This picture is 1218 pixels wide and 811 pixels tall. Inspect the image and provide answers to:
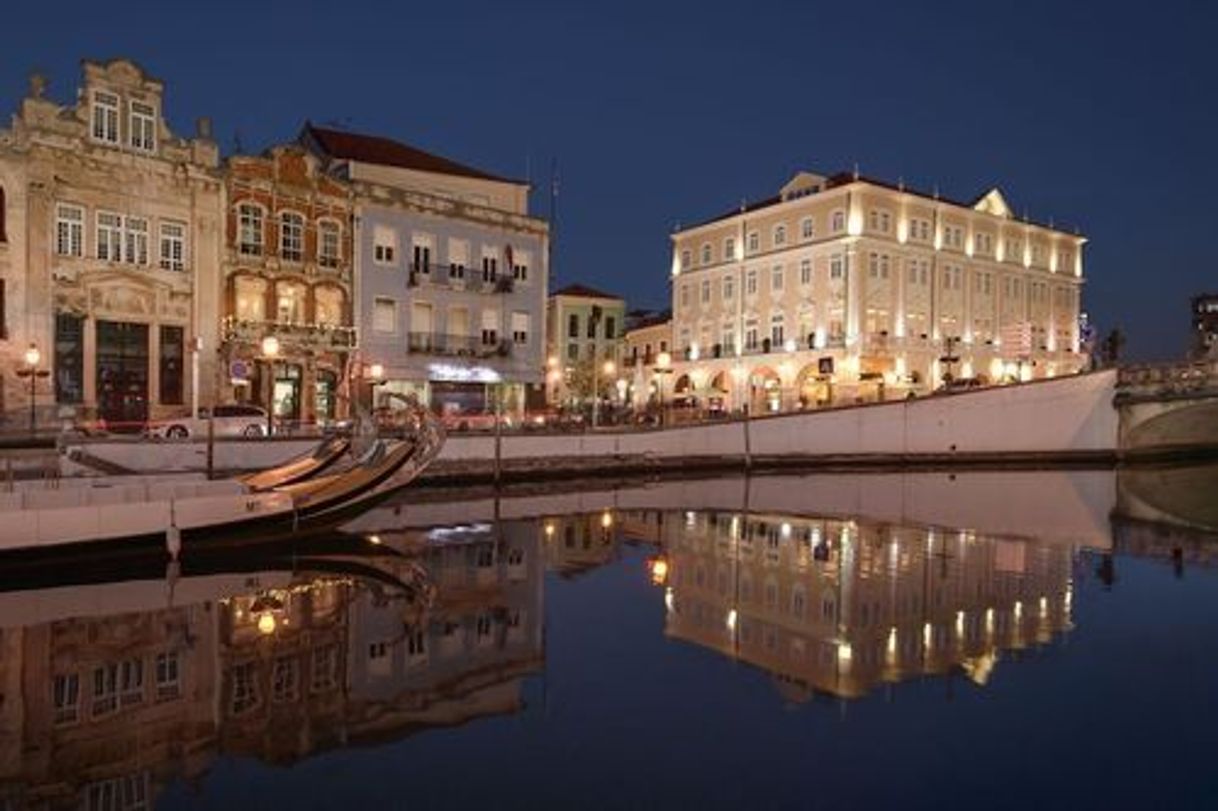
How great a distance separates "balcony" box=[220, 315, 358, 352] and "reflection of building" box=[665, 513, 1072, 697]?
2129 centimetres

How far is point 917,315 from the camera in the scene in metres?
59.3

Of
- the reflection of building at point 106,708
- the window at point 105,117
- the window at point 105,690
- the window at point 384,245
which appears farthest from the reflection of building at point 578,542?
the window at point 105,117

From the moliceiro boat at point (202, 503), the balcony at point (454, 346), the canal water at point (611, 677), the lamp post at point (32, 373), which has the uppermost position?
the balcony at point (454, 346)

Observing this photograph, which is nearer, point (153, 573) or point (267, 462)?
point (153, 573)

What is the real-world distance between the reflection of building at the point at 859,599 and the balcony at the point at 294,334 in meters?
21.3

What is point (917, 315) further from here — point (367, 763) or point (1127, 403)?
point (367, 763)

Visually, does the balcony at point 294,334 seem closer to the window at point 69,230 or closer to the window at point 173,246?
the window at point 173,246

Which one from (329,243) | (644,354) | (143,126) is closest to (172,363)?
(329,243)

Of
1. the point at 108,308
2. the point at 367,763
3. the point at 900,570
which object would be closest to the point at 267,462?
the point at 108,308

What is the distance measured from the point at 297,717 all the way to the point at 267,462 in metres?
20.1

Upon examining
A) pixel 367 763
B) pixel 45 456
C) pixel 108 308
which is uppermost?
pixel 108 308

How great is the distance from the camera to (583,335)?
258ft

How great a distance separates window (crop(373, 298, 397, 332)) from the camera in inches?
1618

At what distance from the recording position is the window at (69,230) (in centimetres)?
3219
